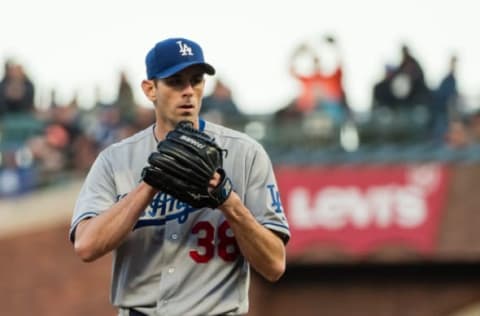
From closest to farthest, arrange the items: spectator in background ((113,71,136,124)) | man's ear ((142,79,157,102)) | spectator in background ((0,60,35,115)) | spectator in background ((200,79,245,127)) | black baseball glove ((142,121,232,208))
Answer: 1. black baseball glove ((142,121,232,208))
2. man's ear ((142,79,157,102))
3. spectator in background ((200,79,245,127))
4. spectator in background ((0,60,35,115))
5. spectator in background ((113,71,136,124))

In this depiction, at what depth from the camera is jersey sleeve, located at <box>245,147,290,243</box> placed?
15.1ft

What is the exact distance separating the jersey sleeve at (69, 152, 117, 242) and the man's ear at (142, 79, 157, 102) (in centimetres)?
26

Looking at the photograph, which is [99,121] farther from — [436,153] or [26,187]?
[436,153]

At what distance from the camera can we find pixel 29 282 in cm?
1402

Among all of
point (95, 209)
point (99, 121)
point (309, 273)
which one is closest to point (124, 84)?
point (99, 121)

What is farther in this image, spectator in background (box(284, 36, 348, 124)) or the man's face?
spectator in background (box(284, 36, 348, 124))

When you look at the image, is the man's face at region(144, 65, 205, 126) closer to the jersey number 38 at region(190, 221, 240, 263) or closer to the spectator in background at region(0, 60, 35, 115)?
the jersey number 38 at region(190, 221, 240, 263)

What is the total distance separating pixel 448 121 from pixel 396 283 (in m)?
2.00

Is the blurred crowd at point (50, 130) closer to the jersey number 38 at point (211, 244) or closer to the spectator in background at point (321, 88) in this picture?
the spectator in background at point (321, 88)

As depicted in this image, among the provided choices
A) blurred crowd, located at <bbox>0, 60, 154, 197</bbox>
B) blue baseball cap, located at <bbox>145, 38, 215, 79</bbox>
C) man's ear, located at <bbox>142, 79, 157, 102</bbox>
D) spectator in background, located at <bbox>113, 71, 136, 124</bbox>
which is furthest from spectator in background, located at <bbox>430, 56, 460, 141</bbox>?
blue baseball cap, located at <bbox>145, 38, 215, 79</bbox>

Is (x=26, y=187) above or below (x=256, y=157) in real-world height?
below

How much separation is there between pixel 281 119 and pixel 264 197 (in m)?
8.76

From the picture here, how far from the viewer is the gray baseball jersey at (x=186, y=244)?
4.63 m

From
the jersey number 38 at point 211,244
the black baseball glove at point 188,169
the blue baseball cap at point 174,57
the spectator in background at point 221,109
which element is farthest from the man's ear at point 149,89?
the spectator in background at point 221,109
